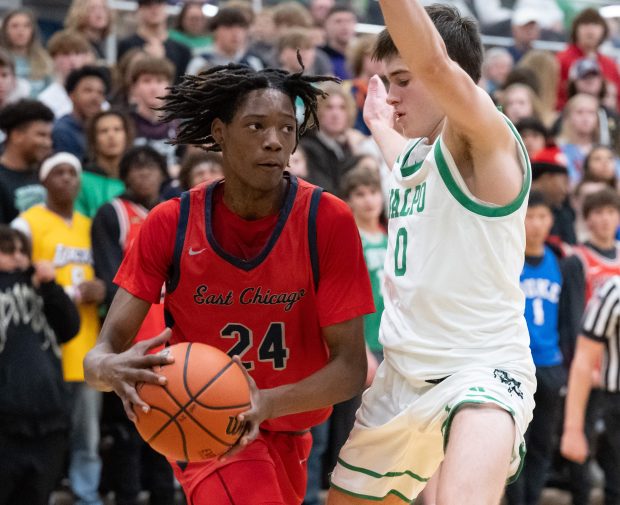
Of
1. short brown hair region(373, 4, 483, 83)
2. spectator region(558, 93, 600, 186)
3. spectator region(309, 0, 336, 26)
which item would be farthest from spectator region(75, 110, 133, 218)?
spectator region(558, 93, 600, 186)

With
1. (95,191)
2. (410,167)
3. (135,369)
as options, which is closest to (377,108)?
(410,167)

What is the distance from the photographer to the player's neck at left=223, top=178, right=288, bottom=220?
14.4 feet

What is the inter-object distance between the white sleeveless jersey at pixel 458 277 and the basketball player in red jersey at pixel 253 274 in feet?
0.77

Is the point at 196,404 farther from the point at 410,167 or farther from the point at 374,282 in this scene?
the point at 374,282

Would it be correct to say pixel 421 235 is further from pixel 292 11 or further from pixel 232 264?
pixel 292 11

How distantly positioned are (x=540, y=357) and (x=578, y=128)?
299 centimetres

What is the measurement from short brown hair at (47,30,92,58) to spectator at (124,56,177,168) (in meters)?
0.49

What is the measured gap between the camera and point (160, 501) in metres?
6.91

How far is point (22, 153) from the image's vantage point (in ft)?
23.7

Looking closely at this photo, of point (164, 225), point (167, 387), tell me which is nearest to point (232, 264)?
point (164, 225)

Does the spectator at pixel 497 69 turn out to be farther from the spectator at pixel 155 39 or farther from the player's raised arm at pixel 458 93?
the player's raised arm at pixel 458 93

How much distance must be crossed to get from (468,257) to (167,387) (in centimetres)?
112

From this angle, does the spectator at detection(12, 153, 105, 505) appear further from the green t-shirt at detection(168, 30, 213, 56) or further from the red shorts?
the green t-shirt at detection(168, 30, 213, 56)

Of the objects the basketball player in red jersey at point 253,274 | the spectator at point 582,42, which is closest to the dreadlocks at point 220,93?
the basketball player in red jersey at point 253,274
